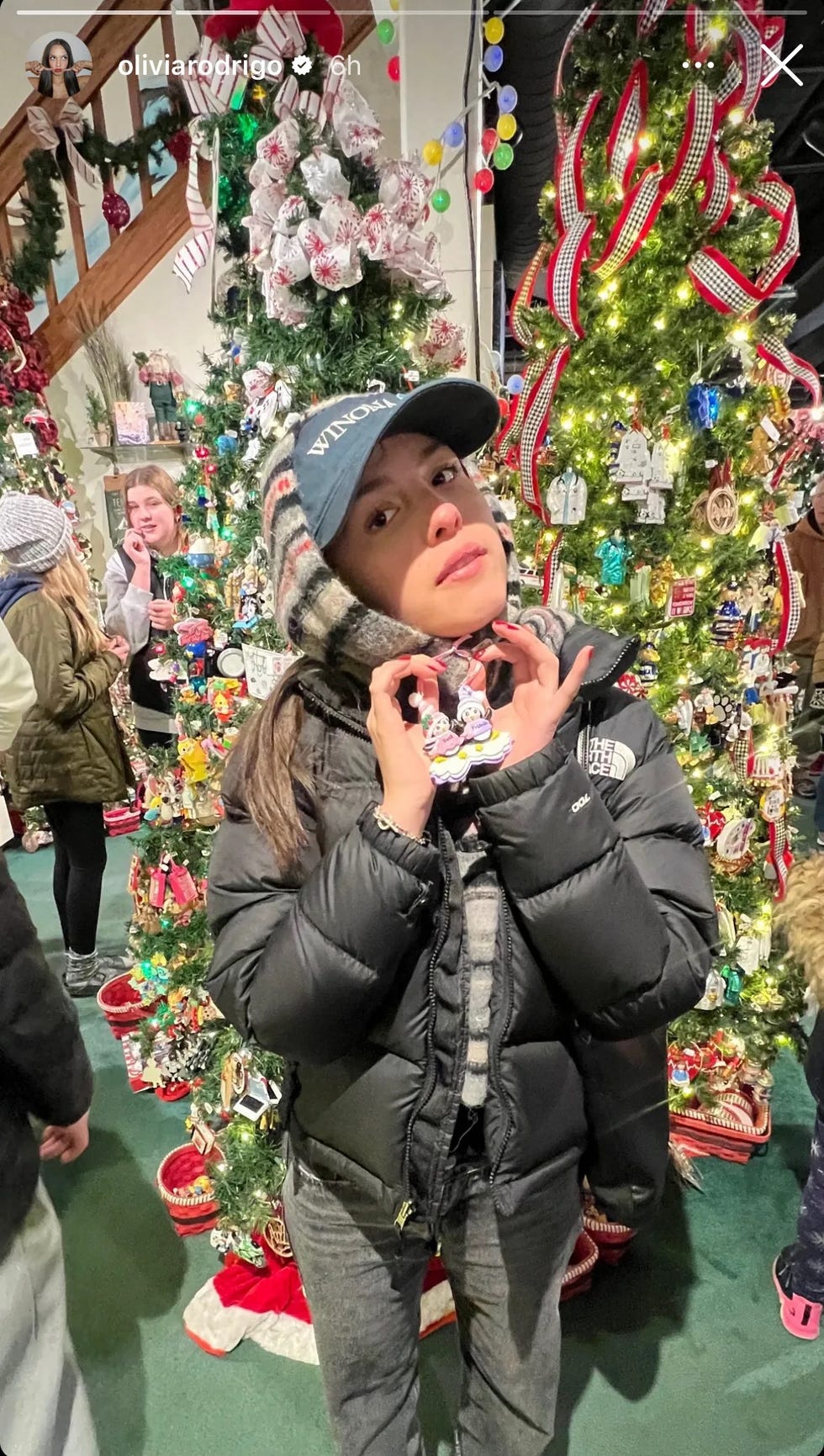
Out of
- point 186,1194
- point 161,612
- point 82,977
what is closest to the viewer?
point 186,1194

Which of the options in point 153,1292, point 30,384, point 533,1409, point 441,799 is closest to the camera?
point 441,799

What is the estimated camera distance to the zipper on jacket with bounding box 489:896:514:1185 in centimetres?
89

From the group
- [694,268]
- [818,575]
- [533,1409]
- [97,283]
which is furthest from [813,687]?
[97,283]

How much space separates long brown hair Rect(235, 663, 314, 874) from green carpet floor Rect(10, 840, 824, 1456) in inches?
53.1

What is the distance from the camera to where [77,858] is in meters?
2.71

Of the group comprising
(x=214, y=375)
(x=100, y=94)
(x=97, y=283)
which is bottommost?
(x=214, y=375)

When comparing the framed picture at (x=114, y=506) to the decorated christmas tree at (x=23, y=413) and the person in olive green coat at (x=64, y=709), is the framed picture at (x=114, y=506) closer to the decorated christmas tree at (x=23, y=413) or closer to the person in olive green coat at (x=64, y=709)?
the decorated christmas tree at (x=23, y=413)

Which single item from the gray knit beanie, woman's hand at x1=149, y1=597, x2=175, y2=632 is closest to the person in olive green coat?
the gray knit beanie

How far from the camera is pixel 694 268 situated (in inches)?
64.4

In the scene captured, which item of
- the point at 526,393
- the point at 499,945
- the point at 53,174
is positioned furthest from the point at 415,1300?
the point at 53,174

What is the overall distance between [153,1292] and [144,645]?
6.15 feet

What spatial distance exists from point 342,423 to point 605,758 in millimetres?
506

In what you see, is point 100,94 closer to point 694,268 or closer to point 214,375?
point 214,375

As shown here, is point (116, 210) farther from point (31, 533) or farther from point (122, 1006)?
point (122, 1006)
